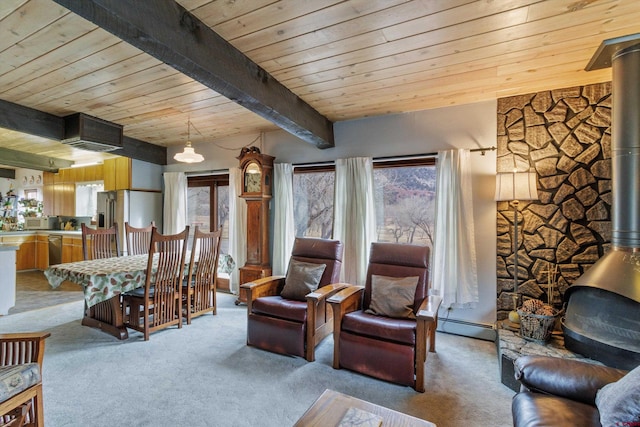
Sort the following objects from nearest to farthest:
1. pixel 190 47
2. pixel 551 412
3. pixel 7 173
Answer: pixel 551 412, pixel 190 47, pixel 7 173

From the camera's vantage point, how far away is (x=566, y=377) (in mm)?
1417

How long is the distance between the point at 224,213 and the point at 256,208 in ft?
3.59

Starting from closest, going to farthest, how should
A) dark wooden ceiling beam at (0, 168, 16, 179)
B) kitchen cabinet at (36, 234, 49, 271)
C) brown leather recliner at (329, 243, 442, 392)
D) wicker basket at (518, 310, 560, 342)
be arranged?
brown leather recliner at (329, 243, 442, 392) < wicker basket at (518, 310, 560, 342) < kitchen cabinet at (36, 234, 49, 271) < dark wooden ceiling beam at (0, 168, 16, 179)

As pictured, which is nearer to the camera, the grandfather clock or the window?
the grandfather clock

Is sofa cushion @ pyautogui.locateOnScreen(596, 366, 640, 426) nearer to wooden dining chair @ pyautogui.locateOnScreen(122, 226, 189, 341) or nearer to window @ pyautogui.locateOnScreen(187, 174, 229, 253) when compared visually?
wooden dining chair @ pyautogui.locateOnScreen(122, 226, 189, 341)

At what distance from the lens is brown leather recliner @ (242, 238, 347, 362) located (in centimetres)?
261

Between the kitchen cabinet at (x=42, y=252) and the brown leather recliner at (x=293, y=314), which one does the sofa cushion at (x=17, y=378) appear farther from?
the kitchen cabinet at (x=42, y=252)

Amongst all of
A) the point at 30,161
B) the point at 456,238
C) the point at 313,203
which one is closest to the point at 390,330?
the point at 456,238

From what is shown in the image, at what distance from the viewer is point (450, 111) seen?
129 inches

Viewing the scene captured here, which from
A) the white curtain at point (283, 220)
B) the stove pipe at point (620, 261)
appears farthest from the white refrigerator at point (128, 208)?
the stove pipe at point (620, 261)

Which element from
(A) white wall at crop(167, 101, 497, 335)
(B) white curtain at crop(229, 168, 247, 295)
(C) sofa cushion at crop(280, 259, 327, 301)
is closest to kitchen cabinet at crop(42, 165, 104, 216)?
(B) white curtain at crop(229, 168, 247, 295)

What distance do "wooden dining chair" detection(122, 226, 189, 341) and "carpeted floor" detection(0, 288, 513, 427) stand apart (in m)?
0.16

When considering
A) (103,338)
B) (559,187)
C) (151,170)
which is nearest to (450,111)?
(559,187)

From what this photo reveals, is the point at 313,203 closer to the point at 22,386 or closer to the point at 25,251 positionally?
the point at 22,386
